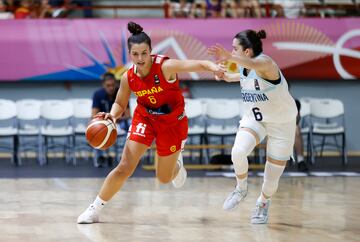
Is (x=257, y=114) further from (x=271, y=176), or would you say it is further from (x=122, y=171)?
(x=122, y=171)

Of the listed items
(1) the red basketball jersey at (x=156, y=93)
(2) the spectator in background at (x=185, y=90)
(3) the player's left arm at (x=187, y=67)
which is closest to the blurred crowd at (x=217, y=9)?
(2) the spectator in background at (x=185, y=90)

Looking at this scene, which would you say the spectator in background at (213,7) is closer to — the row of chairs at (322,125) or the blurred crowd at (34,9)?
the row of chairs at (322,125)

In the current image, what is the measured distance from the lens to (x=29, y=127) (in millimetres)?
16031

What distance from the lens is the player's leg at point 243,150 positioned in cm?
834

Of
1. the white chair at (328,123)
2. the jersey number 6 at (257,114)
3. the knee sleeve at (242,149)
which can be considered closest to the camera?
the knee sleeve at (242,149)

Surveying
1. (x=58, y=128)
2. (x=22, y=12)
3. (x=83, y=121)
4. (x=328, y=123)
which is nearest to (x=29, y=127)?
(x=58, y=128)

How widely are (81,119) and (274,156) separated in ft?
30.1

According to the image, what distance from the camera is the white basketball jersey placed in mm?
8344

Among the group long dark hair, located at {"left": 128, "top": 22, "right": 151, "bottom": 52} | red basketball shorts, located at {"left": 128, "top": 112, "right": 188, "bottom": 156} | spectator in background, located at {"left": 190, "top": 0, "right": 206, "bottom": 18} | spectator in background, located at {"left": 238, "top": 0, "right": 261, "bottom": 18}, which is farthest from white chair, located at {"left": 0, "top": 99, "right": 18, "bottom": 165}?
→ long dark hair, located at {"left": 128, "top": 22, "right": 151, "bottom": 52}

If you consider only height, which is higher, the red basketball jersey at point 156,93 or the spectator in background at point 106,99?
the red basketball jersey at point 156,93

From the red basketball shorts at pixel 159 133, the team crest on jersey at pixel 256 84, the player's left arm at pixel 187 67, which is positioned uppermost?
the player's left arm at pixel 187 67

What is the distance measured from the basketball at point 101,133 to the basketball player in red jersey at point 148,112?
0.38 feet

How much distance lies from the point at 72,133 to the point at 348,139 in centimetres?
634

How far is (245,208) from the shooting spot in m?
9.70
